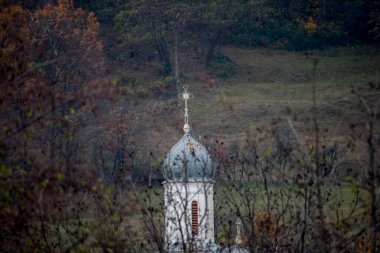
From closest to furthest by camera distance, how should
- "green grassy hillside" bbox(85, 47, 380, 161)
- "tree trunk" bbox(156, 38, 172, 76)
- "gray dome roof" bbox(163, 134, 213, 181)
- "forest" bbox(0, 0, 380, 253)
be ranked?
"gray dome roof" bbox(163, 134, 213, 181), "forest" bbox(0, 0, 380, 253), "green grassy hillside" bbox(85, 47, 380, 161), "tree trunk" bbox(156, 38, 172, 76)

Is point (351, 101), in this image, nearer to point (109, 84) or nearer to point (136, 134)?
point (136, 134)

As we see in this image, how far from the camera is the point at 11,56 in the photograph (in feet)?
57.7

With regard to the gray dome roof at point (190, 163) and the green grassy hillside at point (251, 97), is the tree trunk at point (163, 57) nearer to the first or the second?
the green grassy hillside at point (251, 97)

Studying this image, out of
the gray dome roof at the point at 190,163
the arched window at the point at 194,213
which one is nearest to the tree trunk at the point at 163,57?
the gray dome roof at the point at 190,163

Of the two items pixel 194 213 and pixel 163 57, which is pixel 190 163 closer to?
pixel 194 213

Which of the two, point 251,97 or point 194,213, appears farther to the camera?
point 251,97

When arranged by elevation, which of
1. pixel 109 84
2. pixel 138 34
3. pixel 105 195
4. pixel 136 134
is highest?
pixel 109 84

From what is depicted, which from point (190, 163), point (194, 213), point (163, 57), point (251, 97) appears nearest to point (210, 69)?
point (163, 57)

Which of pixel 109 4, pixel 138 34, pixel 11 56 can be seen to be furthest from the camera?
pixel 109 4

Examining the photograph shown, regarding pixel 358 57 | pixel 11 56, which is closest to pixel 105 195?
pixel 11 56

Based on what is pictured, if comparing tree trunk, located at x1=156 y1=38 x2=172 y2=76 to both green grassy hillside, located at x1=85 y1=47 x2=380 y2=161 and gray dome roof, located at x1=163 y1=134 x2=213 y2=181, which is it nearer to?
green grassy hillside, located at x1=85 y1=47 x2=380 y2=161

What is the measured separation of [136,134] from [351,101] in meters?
11.8

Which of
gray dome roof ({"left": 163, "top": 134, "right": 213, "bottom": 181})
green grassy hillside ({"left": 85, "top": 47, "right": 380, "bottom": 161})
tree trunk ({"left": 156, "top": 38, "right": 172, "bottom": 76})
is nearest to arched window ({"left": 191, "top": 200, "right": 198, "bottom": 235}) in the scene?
gray dome roof ({"left": 163, "top": 134, "right": 213, "bottom": 181})

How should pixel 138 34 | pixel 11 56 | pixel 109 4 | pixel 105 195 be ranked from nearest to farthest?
pixel 105 195
pixel 11 56
pixel 138 34
pixel 109 4
